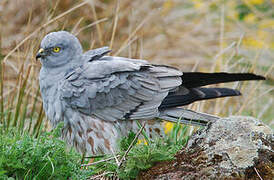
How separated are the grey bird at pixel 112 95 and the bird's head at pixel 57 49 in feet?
0.04

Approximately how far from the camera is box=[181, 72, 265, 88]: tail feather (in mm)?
4535

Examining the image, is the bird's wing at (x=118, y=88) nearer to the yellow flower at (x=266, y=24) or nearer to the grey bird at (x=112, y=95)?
the grey bird at (x=112, y=95)

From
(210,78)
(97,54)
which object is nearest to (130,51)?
(97,54)

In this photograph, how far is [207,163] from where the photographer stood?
2.78m

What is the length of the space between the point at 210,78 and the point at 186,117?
19.0 inches

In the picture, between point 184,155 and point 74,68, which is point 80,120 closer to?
point 74,68

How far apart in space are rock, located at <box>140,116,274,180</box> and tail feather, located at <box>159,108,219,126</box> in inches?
56.6

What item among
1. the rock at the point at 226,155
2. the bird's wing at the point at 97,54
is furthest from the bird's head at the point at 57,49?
the rock at the point at 226,155

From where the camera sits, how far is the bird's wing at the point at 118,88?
4711 millimetres

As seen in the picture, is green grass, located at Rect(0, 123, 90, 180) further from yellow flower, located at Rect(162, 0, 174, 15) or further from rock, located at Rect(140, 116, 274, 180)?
yellow flower, located at Rect(162, 0, 174, 15)

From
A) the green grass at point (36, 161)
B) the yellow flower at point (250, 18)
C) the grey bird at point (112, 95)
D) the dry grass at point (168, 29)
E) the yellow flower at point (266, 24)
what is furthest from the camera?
the yellow flower at point (250, 18)

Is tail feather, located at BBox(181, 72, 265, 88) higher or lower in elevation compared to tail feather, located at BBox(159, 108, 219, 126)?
higher

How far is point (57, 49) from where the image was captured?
501cm

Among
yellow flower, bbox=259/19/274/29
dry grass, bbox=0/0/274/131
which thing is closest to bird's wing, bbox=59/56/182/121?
dry grass, bbox=0/0/274/131
